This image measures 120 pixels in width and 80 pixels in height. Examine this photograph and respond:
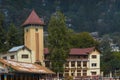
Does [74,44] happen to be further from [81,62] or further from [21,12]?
[21,12]

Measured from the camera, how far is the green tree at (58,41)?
73.2m

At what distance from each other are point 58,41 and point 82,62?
1529 cm

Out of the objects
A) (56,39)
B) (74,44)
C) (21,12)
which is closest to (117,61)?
(74,44)

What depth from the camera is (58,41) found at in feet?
244

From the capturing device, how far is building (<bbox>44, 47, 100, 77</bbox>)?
87.4m

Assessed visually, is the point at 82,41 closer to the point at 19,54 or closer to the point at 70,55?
the point at 70,55

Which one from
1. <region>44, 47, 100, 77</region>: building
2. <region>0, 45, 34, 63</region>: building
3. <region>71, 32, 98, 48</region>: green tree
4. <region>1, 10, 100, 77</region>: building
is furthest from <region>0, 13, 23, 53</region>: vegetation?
<region>71, 32, 98, 48</region>: green tree

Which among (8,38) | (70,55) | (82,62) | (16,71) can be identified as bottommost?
(16,71)

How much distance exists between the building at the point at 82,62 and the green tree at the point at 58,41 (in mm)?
11766

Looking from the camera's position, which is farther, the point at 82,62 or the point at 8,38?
the point at 82,62

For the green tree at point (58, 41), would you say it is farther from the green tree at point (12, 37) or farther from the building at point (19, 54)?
the green tree at point (12, 37)

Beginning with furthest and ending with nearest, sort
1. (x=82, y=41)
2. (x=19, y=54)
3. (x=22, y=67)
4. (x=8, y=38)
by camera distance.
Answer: (x=82, y=41) → (x=8, y=38) → (x=19, y=54) → (x=22, y=67)

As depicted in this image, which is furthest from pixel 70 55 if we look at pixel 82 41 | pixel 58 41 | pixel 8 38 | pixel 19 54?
pixel 82 41

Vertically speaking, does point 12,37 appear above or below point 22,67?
above
